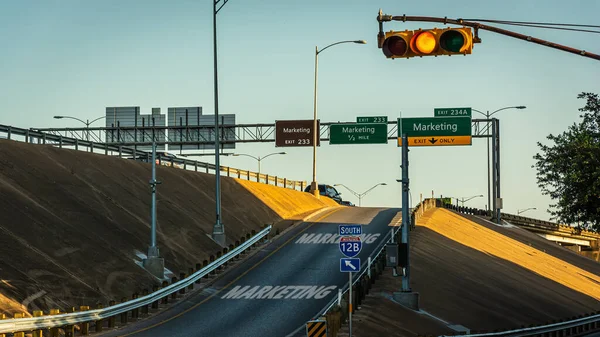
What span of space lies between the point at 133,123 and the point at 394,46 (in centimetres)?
7376

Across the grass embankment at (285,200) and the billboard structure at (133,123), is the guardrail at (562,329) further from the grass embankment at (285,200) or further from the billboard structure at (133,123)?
the billboard structure at (133,123)

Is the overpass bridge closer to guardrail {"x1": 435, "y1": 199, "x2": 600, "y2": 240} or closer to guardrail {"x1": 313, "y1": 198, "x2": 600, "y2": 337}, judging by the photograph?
guardrail {"x1": 435, "y1": 199, "x2": 600, "y2": 240}

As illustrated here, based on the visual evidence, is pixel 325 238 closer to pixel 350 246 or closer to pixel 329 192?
pixel 350 246

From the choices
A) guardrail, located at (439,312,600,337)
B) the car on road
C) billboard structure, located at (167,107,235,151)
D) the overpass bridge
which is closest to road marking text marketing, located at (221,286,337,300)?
guardrail, located at (439,312,600,337)

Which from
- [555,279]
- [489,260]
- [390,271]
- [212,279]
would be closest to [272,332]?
[212,279]

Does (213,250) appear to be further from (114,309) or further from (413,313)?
(114,309)

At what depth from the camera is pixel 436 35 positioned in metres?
16.5

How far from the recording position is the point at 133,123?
8850cm

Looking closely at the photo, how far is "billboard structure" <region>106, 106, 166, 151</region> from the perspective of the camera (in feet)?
291

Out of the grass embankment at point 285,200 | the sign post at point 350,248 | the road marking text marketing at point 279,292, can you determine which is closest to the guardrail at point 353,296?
the sign post at point 350,248

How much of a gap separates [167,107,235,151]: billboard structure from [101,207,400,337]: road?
29113 mm

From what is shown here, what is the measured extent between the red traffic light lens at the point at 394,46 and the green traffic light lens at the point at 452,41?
648 mm

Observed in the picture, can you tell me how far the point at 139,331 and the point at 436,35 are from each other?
19.2 m

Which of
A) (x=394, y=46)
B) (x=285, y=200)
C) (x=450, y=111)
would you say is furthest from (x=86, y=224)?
(x=450, y=111)
